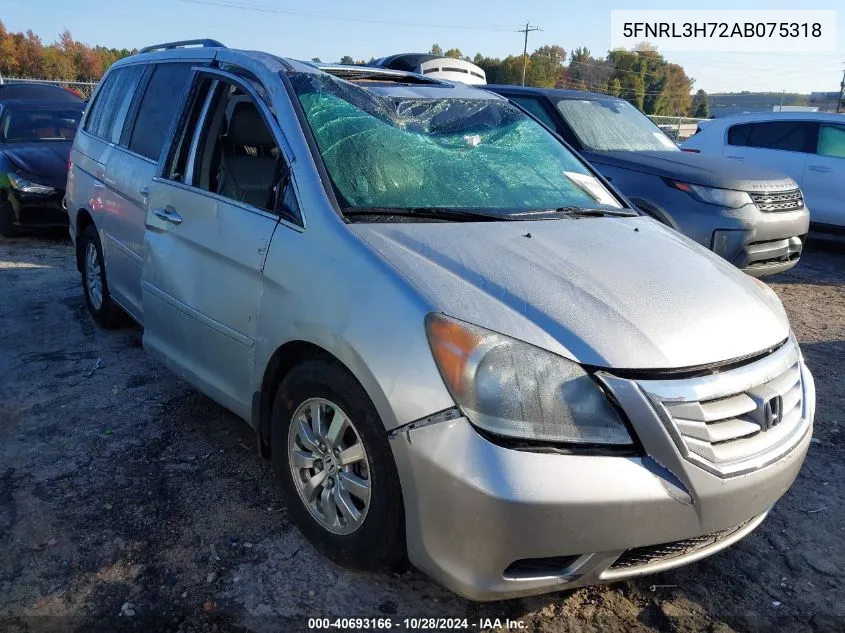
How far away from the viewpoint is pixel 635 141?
23.8 feet

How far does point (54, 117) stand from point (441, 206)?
340 inches

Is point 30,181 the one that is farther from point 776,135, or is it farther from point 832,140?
point 832,140

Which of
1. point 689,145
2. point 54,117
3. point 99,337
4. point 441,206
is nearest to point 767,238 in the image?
point 689,145

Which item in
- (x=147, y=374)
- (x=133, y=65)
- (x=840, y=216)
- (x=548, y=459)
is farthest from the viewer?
(x=840, y=216)

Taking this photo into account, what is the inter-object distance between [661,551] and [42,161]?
28.1ft

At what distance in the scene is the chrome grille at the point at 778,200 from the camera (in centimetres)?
639

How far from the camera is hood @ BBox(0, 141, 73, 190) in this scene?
839 centimetres

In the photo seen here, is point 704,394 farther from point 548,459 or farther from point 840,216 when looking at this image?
point 840,216

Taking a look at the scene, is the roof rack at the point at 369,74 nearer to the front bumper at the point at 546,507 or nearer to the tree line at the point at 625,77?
the front bumper at the point at 546,507

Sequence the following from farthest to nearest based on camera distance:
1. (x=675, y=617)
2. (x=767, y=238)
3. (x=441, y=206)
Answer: (x=767, y=238), (x=441, y=206), (x=675, y=617)

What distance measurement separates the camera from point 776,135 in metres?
9.30

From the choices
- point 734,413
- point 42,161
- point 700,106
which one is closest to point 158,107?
point 734,413

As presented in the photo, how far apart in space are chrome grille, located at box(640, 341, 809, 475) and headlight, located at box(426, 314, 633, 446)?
17cm

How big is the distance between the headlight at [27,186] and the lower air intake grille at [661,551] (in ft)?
26.7
